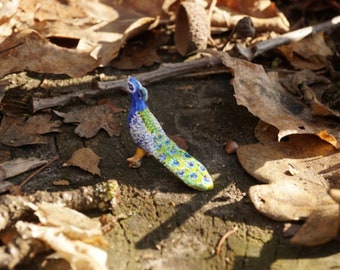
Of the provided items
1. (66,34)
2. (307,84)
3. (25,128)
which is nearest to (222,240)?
(25,128)

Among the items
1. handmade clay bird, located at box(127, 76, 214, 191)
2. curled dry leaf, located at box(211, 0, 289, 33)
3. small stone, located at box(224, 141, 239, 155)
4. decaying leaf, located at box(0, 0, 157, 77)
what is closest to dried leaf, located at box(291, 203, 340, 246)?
handmade clay bird, located at box(127, 76, 214, 191)

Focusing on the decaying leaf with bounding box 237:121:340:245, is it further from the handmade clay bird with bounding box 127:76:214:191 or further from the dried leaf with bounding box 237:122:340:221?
the handmade clay bird with bounding box 127:76:214:191

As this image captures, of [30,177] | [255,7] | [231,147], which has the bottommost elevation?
[30,177]

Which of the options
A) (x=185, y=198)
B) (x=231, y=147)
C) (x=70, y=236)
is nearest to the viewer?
(x=70, y=236)

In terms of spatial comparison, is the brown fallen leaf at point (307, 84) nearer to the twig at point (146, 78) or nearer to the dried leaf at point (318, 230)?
the twig at point (146, 78)

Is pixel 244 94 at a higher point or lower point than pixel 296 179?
higher

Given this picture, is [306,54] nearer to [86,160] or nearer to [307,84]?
[307,84]

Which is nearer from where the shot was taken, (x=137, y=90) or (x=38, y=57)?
(x=137, y=90)
